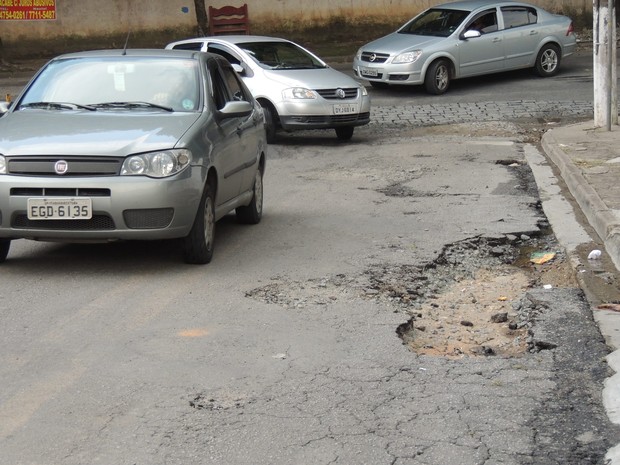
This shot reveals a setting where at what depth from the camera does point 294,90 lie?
1653 centimetres

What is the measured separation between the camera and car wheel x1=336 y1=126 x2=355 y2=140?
56.5ft

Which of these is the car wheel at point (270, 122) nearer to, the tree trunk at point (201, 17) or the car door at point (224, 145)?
the car door at point (224, 145)

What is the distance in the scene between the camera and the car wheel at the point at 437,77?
69.2ft

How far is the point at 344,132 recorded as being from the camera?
56.9ft

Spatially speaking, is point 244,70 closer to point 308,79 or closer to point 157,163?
point 308,79

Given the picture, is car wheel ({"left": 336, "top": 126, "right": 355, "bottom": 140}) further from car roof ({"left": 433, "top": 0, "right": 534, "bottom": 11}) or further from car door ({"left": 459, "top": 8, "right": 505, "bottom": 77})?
car roof ({"left": 433, "top": 0, "right": 534, "bottom": 11})

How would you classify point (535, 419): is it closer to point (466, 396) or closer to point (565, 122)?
point (466, 396)

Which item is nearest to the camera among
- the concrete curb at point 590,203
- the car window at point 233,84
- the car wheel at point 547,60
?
the concrete curb at point 590,203

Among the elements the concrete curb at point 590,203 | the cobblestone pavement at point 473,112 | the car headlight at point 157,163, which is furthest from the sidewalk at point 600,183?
the car headlight at point 157,163

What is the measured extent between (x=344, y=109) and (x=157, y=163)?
8.75 m

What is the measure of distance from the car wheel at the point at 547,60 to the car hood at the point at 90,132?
50.0ft

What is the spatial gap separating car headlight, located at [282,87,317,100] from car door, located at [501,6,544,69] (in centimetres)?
715

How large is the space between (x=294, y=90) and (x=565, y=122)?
4.69 metres

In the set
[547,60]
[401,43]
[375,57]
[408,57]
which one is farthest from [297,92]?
[547,60]
